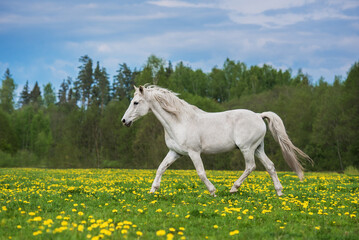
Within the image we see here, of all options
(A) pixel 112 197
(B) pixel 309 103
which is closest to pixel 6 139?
(B) pixel 309 103

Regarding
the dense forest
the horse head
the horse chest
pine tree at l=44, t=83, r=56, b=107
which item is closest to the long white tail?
the horse chest

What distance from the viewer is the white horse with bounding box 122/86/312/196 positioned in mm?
9797

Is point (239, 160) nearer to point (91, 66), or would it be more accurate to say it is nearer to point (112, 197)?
point (112, 197)

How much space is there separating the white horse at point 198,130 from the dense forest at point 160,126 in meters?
14.4

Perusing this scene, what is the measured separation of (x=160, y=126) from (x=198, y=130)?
42.6 m

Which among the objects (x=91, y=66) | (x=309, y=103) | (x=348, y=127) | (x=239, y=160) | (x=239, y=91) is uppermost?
(x=91, y=66)

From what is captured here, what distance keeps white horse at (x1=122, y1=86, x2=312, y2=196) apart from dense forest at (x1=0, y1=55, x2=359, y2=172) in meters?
14.4

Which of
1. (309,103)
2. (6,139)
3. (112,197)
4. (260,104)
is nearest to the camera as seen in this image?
(112,197)

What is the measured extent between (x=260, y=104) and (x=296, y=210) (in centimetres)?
5391

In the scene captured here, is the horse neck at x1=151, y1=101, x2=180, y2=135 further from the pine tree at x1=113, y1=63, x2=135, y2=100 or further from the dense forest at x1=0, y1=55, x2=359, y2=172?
the pine tree at x1=113, y1=63, x2=135, y2=100

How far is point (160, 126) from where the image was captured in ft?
172

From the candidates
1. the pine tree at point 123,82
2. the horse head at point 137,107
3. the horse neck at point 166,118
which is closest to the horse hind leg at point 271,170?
the horse neck at point 166,118

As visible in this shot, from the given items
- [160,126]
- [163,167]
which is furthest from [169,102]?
[160,126]

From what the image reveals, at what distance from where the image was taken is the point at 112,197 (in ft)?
29.6
